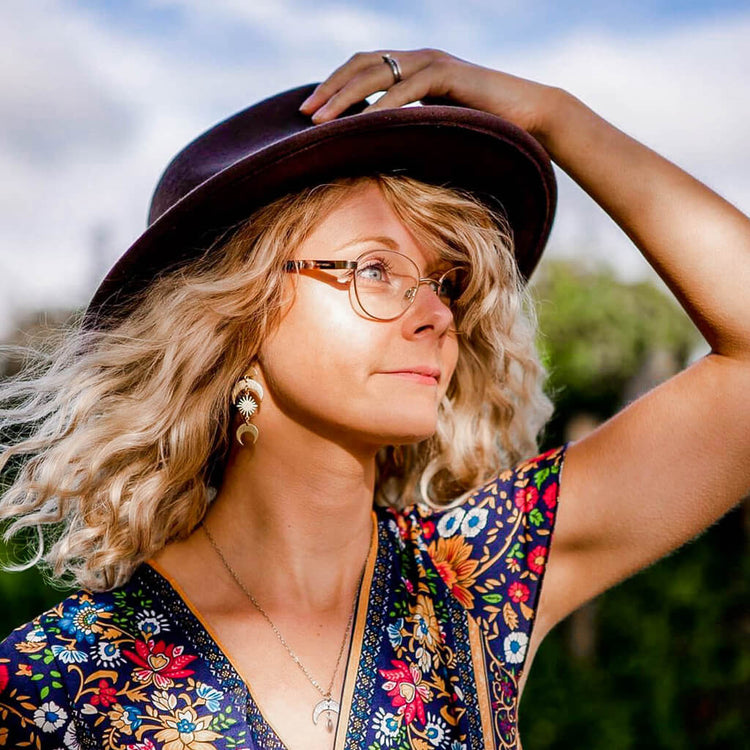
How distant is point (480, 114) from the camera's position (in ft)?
6.16

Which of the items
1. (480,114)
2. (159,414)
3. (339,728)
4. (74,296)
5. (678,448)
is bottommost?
(339,728)

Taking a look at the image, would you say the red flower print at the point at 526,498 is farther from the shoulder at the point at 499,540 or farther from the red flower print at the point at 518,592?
the red flower print at the point at 518,592

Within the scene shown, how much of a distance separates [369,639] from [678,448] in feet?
2.52

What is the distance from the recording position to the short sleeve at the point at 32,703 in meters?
1.74

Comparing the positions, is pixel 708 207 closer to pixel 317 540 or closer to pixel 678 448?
pixel 678 448

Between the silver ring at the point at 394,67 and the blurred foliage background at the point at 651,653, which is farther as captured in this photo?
the blurred foliage background at the point at 651,653

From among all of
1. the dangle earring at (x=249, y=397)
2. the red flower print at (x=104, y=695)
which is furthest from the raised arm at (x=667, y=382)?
the red flower print at (x=104, y=695)

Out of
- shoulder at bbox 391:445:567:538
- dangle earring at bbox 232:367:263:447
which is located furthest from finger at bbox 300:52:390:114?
shoulder at bbox 391:445:567:538

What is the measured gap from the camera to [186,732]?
1.76 metres

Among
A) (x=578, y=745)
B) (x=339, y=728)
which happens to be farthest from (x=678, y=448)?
(x=578, y=745)

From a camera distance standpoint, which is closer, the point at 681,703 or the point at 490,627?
the point at 490,627

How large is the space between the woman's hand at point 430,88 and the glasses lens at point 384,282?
30 centimetres

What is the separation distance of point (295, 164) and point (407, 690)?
1092 mm

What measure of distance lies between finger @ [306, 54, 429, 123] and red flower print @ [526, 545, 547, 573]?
1029 mm
